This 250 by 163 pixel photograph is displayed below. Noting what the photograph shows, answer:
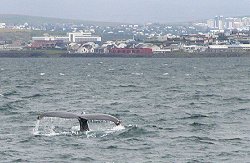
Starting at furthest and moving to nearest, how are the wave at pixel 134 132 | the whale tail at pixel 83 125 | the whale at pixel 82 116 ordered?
the wave at pixel 134 132, the whale tail at pixel 83 125, the whale at pixel 82 116

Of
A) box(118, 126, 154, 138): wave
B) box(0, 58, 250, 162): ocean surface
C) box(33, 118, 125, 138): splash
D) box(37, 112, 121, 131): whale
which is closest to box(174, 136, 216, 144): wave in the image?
box(0, 58, 250, 162): ocean surface

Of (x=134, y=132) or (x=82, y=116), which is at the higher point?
(x=82, y=116)

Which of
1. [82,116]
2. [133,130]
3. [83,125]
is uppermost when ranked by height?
[82,116]

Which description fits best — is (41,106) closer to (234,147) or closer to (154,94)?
(154,94)

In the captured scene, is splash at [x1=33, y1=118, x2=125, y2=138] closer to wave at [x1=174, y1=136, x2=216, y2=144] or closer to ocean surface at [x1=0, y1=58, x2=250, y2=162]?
ocean surface at [x1=0, y1=58, x2=250, y2=162]

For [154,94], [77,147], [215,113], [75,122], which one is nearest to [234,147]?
[77,147]

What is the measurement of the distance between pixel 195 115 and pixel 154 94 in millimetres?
24167

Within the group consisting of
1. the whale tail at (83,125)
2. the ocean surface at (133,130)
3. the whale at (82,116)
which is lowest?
the ocean surface at (133,130)

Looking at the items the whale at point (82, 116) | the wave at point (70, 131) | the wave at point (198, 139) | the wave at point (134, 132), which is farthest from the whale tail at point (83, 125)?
the wave at point (198, 139)

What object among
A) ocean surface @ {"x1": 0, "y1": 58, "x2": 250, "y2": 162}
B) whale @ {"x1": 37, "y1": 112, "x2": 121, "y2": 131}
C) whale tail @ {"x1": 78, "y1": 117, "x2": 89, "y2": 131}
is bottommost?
ocean surface @ {"x1": 0, "y1": 58, "x2": 250, "y2": 162}

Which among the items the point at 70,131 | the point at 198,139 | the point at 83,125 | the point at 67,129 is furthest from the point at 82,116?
the point at 198,139

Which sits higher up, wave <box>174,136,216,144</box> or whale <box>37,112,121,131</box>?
whale <box>37,112,121,131</box>

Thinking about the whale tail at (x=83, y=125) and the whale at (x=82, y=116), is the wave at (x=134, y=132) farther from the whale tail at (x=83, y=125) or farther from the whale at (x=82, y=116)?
the whale at (x=82, y=116)

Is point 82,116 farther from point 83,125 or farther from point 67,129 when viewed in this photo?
point 67,129
